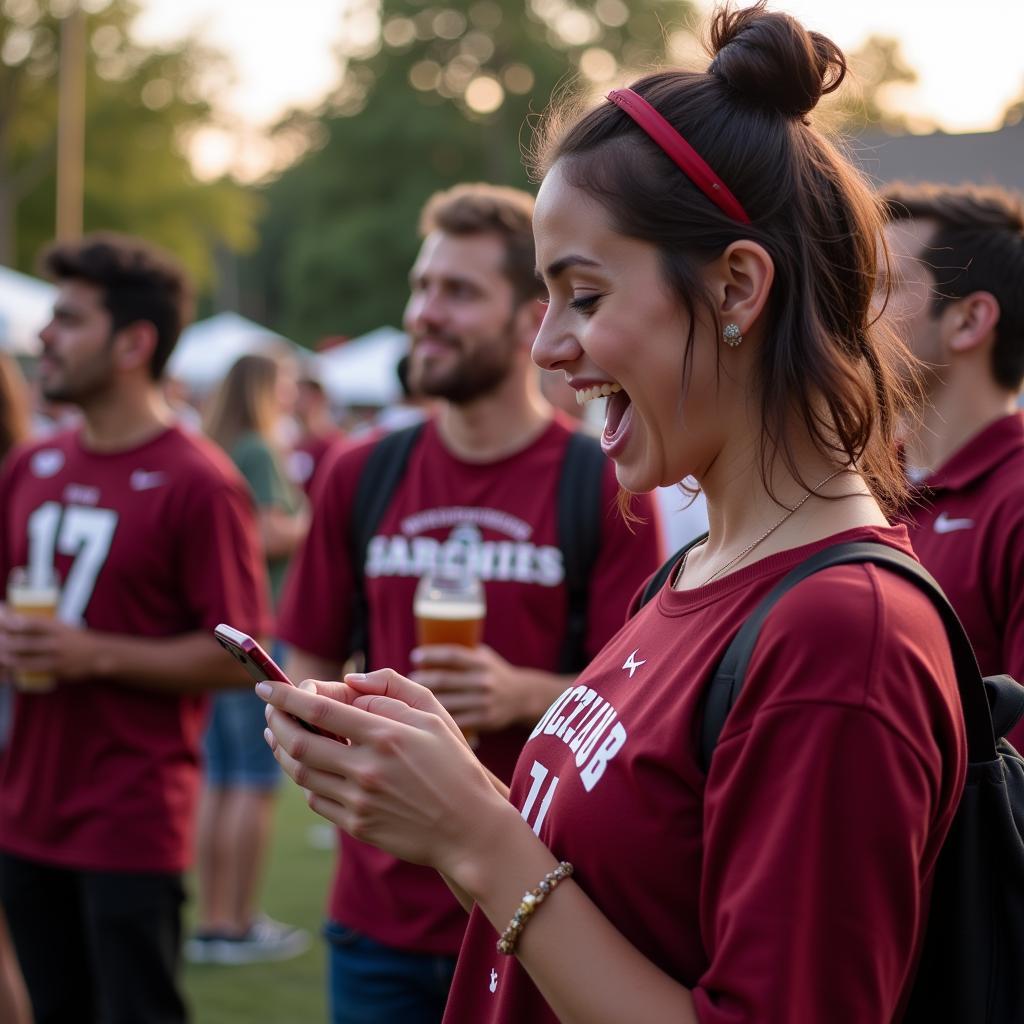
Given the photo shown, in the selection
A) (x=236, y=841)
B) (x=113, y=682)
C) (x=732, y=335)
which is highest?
(x=732, y=335)

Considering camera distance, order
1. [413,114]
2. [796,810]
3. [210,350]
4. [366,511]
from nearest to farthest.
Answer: [796,810]
[366,511]
[210,350]
[413,114]

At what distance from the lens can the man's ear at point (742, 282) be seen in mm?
1526

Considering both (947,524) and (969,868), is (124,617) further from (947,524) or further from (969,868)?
(969,868)

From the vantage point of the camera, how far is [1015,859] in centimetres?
144

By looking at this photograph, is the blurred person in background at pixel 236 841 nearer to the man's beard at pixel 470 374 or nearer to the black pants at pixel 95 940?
the black pants at pixel 95 940

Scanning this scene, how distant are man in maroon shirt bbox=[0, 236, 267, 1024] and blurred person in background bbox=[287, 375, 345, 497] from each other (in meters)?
5.13

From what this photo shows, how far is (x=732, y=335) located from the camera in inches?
60.6

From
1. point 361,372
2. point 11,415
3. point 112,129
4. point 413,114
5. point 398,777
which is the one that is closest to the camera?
point 398,777

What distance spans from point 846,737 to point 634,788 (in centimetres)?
32

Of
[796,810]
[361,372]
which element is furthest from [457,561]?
[361,372]

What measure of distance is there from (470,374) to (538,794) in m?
1.86

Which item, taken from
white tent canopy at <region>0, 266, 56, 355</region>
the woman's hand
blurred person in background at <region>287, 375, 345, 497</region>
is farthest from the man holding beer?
white tent canopy at <region>0, 266, 56, 355</region>

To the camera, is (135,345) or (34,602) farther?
(135,345)

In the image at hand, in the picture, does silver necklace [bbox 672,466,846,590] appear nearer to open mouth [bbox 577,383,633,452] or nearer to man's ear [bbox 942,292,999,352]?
open mouth [bbox 577,383,633,452]
